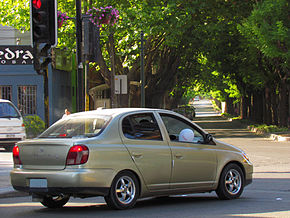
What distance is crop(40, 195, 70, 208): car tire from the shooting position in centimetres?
1016

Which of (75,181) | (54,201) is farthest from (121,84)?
(75,181)

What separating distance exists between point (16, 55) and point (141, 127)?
28894 mm

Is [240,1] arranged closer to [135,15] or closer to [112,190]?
[135,15]

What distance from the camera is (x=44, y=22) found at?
11.5 meters

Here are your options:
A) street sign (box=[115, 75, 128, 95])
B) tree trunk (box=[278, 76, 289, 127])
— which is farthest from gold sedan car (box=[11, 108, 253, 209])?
tree trunk (box=[278, 76, 289, 127])

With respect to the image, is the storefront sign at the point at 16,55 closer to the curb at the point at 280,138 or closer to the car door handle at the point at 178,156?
the curb at the point at 280,138

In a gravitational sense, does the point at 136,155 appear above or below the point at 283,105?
above

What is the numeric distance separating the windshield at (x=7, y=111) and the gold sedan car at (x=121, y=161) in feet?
45.6

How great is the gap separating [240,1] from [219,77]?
2213 cm

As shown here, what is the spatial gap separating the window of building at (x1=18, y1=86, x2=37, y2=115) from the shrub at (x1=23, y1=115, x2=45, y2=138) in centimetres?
305

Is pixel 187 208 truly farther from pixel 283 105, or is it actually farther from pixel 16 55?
pixel 283 105

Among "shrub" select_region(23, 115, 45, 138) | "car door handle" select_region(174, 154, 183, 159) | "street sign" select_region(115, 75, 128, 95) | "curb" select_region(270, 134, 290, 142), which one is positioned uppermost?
"street sign" select_region(115, 75, 128, 95)

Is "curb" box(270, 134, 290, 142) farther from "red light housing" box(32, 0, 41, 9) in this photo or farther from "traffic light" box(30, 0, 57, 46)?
"red light housing" box(32, 0, 41, 9)

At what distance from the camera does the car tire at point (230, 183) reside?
11023 millimetres
